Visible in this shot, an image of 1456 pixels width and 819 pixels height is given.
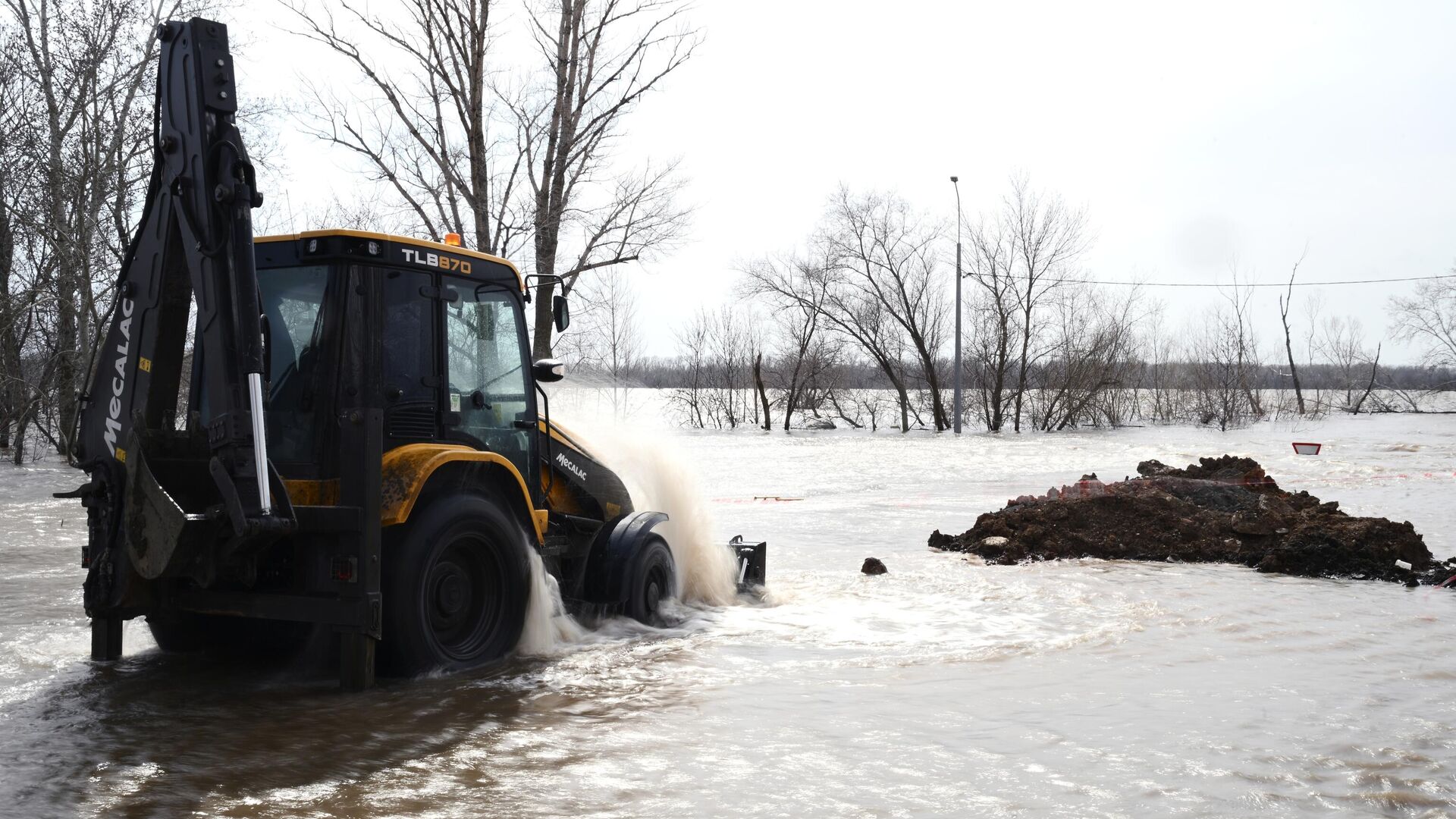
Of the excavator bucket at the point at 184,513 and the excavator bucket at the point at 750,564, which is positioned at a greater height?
the excavator bucket at the point at 184,513

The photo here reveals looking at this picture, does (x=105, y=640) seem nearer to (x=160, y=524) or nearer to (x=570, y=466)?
(x=160, y=524)

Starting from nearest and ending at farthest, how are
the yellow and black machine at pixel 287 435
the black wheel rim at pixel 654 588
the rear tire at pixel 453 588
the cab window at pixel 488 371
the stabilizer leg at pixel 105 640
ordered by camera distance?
the yellow and black machine at pixel 287 435 < the rear tire at pixel 453 588 < the stabilizer leg at pixel 105 640 < the cab window at pixel 488 371 < the black wheel rim at pixel 654 588

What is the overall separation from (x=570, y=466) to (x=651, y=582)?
102 centimetres

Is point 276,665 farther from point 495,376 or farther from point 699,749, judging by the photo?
point 699,749

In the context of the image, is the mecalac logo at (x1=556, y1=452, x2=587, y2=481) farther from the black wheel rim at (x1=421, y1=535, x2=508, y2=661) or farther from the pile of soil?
the pile of soil

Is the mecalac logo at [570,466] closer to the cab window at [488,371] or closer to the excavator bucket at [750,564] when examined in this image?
the cab window at [488,371]

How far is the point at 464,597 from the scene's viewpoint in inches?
266

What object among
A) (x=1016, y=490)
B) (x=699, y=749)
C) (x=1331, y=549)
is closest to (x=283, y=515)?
(x=699, y=749)

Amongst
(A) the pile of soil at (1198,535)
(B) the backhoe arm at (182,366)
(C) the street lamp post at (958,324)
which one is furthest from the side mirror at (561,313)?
(C) the street lamp post at (958,324)

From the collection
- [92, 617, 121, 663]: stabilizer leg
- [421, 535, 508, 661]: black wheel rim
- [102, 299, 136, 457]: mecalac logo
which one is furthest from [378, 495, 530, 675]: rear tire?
[92, 617, 121, 663]: stabilizer leg

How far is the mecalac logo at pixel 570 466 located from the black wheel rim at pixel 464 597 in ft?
4.92

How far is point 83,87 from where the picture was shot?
74.1 feet

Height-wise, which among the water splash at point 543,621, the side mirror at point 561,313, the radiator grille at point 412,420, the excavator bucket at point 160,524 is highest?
the side mirror at point 561,313

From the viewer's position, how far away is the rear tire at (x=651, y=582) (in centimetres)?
805
